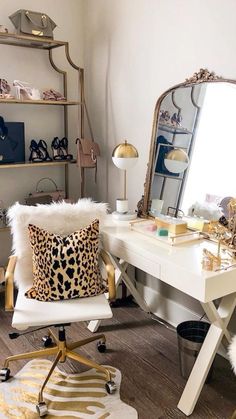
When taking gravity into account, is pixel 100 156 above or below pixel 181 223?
above

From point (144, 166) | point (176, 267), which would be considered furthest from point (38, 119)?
point (176, 267)

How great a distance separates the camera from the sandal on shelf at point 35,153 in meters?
3.03

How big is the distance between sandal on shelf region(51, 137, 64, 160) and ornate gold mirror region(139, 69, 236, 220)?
0.90m

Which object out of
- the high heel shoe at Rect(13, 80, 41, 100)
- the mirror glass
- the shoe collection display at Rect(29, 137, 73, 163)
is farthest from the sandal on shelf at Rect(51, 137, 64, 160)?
the mirror glass

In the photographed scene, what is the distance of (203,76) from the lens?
7.21 ft

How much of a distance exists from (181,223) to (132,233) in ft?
1.04

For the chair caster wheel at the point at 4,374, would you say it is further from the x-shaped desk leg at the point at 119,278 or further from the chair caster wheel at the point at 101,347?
the x-shaped desk leg at the point at 119,278

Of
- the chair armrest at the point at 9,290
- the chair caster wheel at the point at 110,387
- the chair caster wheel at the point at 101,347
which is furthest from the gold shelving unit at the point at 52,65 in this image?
the chair caster wheel at the point at 110,387

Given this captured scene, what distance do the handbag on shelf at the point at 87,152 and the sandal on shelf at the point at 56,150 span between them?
0.21m

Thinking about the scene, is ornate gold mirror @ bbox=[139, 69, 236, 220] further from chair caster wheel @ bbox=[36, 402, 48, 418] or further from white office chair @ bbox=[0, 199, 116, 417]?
chair caster wheel @ bbox=[36, 402, 48, 418]

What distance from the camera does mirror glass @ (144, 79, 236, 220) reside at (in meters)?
2.12

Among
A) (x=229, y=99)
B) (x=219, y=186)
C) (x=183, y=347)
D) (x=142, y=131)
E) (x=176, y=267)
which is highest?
(x=229, y=99)

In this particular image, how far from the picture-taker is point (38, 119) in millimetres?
3180

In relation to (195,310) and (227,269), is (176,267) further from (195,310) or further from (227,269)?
(195,310)
